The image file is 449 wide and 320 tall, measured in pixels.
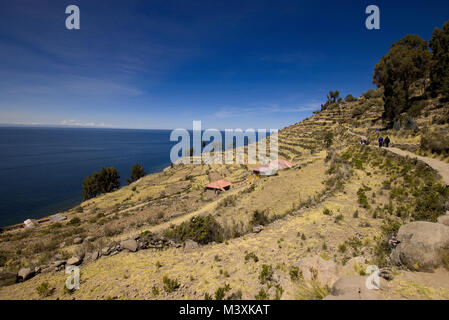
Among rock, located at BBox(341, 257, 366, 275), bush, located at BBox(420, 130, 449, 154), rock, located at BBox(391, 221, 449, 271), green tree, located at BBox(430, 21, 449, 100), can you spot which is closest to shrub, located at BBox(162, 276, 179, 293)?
rock, located at BBox(341, 257, 366, 275)

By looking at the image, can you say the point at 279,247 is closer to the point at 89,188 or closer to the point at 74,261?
the point at 74,261

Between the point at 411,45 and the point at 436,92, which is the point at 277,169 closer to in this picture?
the point at 436,92

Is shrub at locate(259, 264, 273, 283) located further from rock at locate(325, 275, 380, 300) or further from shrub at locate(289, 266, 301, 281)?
rock at locate(325, 275, 380, 300)

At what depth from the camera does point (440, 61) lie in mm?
26172

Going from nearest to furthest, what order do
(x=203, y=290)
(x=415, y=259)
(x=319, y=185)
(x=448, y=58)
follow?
(x=415, y=259), (x=203, y=290), (x=319, y=185), (x=448, y=58)

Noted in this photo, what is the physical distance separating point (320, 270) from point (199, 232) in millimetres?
6571

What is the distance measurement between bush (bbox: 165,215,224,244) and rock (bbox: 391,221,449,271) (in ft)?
23.2

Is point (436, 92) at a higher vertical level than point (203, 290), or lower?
higher

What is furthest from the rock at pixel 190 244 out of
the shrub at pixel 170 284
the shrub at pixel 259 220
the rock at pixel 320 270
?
the rock at pixel 320 270

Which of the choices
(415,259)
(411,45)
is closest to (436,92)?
(411,45)

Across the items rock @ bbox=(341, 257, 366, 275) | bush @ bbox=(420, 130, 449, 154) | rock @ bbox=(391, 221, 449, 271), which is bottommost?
rock @ bbox=(341, 257, 366, 275)

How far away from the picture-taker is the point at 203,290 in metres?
5.95

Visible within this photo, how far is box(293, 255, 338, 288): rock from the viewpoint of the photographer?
4.83 metres
